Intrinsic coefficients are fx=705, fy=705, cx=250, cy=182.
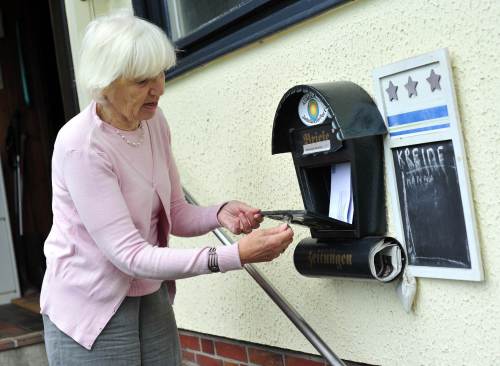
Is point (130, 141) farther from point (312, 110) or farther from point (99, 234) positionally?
point (312, 110)

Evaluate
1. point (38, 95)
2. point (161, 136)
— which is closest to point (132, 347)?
point (161, 136)

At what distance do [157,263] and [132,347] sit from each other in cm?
36

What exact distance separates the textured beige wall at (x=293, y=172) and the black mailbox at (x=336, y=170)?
0.15 metres

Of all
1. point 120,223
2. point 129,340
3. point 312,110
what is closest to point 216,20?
point 312,110

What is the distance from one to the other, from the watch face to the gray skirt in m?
0.77

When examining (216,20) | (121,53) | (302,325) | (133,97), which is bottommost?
(302,325)

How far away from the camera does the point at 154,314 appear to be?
2338 millimetres

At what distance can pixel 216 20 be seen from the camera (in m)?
3.04

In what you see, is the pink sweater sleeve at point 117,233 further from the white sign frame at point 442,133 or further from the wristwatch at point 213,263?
the white sign frame at point 442,133

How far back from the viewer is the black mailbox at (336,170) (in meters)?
2.17

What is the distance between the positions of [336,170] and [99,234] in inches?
31.7

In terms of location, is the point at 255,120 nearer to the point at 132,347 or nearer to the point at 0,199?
the point at 132,347

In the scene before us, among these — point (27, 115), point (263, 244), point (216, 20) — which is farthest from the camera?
point (27, 115)

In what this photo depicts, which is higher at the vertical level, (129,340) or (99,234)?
(99,234)
